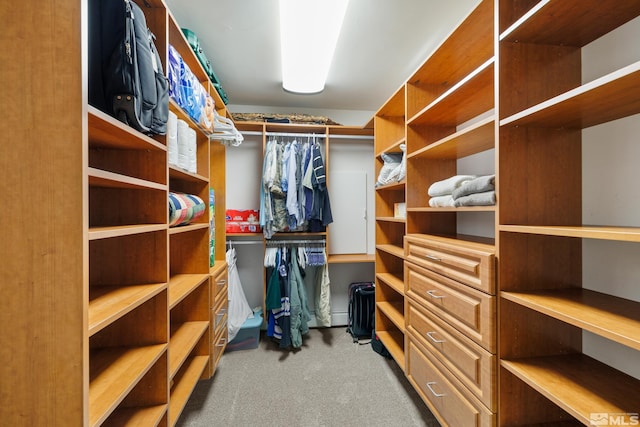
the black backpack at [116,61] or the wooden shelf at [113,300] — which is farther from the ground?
the black backpack at [116,61]

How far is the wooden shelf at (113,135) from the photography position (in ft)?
2.52

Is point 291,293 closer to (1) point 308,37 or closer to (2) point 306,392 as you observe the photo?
(2) point 306,392

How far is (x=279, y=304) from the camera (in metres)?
2.39

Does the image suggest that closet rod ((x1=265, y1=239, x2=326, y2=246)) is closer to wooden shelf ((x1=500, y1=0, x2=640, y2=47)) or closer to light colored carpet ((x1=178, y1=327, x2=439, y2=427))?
light colored carpet ((x1=178, y1=327, x2=439, y2=427))

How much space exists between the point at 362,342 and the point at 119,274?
2.12 meters

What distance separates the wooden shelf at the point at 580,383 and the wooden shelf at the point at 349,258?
67.0 inches

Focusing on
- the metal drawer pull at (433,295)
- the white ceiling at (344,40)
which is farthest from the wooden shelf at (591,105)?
the white ceiling at (344,40)

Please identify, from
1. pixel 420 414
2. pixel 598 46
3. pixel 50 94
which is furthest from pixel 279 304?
Result: pixel 598 46

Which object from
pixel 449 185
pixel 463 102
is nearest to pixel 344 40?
pixel 463 102

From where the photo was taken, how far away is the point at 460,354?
117cm

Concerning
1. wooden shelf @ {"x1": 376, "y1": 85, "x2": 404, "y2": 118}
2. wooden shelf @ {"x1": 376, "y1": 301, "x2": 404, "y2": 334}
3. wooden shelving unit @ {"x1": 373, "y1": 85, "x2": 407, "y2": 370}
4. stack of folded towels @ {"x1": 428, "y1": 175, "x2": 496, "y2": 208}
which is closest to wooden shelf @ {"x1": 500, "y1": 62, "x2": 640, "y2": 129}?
stack of folded towels @ {"x1": 428, "y1": 175, "x2": 496, "y2": 208}

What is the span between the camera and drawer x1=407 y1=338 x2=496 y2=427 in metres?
1.07

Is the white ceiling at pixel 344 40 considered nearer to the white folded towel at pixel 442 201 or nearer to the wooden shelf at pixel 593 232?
the white folded towel at pixel 442 201

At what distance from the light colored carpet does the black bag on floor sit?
0.64ft
